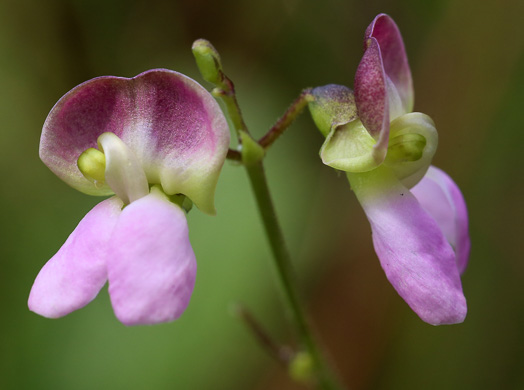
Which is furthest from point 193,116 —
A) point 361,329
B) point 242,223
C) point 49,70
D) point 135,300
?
Result: point 49,70

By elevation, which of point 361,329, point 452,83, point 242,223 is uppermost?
point 452,83

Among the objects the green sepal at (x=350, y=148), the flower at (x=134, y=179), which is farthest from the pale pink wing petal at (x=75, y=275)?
the green sepal at (x=350, y=148)

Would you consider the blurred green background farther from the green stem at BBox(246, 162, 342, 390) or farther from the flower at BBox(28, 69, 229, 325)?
the flower at BBox(28, 69, 229, 325)

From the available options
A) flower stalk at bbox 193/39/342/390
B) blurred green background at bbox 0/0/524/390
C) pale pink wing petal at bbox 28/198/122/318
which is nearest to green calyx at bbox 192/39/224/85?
flower stalk at bbox 193/39/342/390

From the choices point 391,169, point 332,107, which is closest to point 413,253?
point 391,169

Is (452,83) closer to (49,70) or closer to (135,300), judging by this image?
(49,70)

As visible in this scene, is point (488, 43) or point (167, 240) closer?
point (167, 240)
